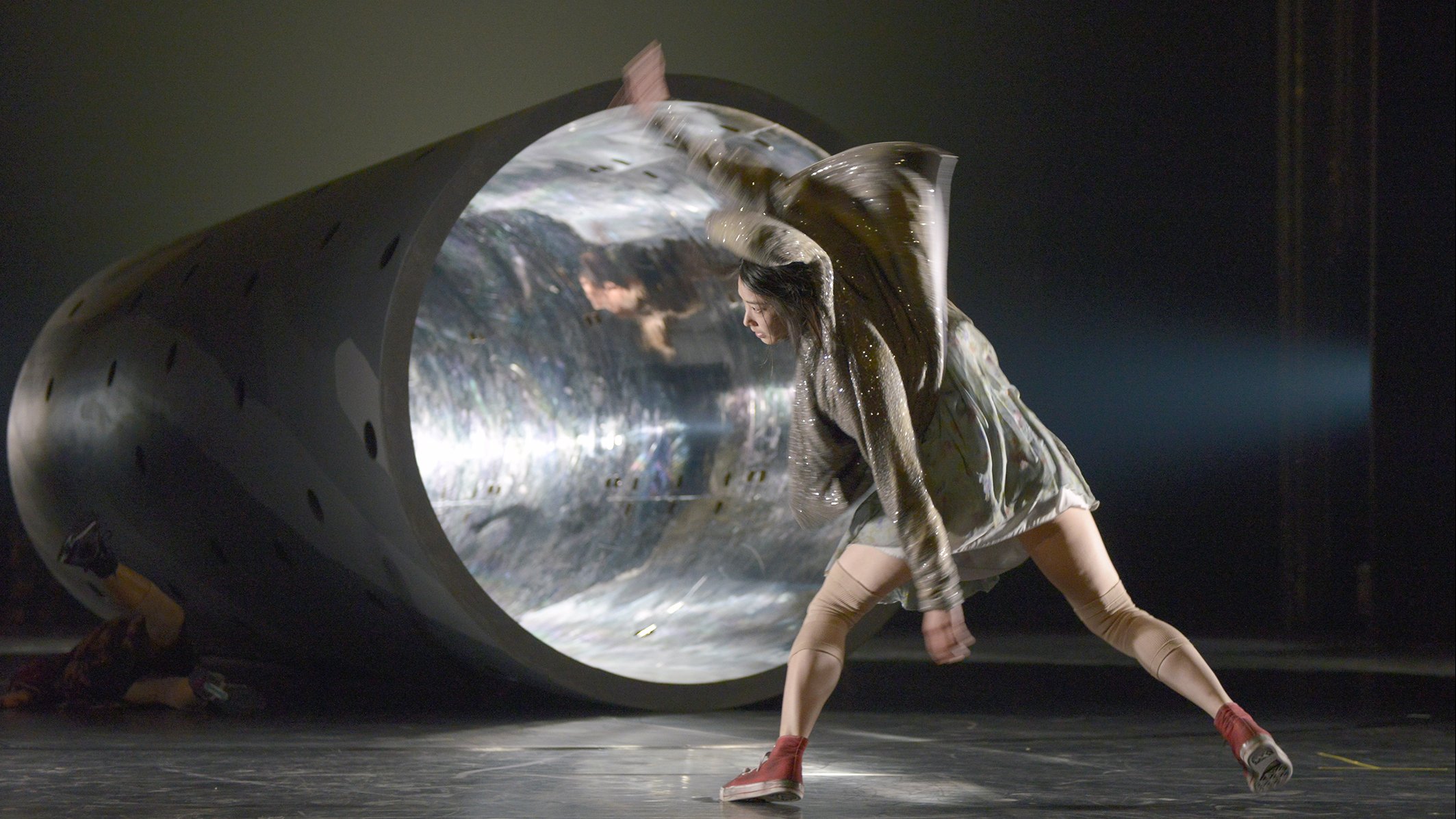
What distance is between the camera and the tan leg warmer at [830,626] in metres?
2.61

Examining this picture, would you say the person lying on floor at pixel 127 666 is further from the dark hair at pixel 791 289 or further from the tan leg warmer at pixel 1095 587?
the tan leg warmer at pixel 1095 587

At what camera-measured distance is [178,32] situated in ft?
21.3

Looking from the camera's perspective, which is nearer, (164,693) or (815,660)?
(815,660)

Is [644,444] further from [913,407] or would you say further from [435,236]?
[913,407]

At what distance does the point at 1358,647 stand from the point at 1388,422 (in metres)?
0.96

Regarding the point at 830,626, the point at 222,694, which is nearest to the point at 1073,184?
the point at 222,694

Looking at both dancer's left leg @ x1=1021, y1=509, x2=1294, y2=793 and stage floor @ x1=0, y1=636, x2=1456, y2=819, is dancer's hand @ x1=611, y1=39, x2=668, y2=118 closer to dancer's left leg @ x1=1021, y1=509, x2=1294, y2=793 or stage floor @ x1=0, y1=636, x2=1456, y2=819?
dancer's left leg @ x1=1021, y1=509, x2=1294, y2=793

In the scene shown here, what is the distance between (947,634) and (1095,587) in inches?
13.0

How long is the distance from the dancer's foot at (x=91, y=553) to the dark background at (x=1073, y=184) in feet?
8.23

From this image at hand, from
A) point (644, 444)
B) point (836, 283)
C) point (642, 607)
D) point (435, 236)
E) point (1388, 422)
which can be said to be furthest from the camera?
point (1388, 422)

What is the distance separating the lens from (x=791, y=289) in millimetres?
2588

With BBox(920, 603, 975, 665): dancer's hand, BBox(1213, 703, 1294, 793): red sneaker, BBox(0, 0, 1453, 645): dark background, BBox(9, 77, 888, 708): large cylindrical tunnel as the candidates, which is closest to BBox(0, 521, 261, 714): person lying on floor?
BBox(9, 77, 888, 708): large cylindrical tunnel

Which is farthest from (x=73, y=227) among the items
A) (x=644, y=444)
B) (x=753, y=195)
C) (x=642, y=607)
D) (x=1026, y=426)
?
(x=1026, y=426)

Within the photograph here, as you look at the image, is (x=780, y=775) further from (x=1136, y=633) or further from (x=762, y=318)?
(x=762, y=318)
